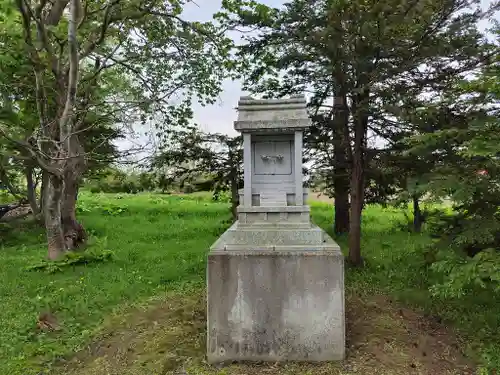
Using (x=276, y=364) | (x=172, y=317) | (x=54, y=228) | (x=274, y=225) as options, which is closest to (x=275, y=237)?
(x=274, y=225)

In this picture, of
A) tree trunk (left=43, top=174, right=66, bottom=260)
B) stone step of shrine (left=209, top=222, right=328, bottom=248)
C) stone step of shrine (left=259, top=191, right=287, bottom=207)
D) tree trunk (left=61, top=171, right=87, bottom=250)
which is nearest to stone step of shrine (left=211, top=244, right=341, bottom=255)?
stone step of shrine (left=209, top=222, right=328, bottom=248)

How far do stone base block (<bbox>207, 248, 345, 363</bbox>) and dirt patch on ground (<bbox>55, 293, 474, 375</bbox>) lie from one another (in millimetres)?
196

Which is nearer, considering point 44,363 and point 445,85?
point 44,363

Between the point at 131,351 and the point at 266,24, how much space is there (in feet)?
22.9

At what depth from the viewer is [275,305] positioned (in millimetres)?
5207

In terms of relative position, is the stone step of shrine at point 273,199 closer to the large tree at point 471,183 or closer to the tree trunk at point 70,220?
the large tree at point 471,183

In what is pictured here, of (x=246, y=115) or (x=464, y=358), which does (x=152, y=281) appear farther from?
(x=464, y=358)

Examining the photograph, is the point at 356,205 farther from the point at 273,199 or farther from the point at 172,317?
the point at 172,317

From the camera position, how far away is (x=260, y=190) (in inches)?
236

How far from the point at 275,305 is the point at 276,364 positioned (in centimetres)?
74

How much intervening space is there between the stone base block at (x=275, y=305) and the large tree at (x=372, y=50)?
3604 mm

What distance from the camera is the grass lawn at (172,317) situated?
5148mm

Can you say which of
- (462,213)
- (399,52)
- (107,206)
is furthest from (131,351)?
(107,206)

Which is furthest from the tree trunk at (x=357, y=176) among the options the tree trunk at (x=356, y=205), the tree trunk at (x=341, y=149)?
the tree trunk at (x=341, y=149)
